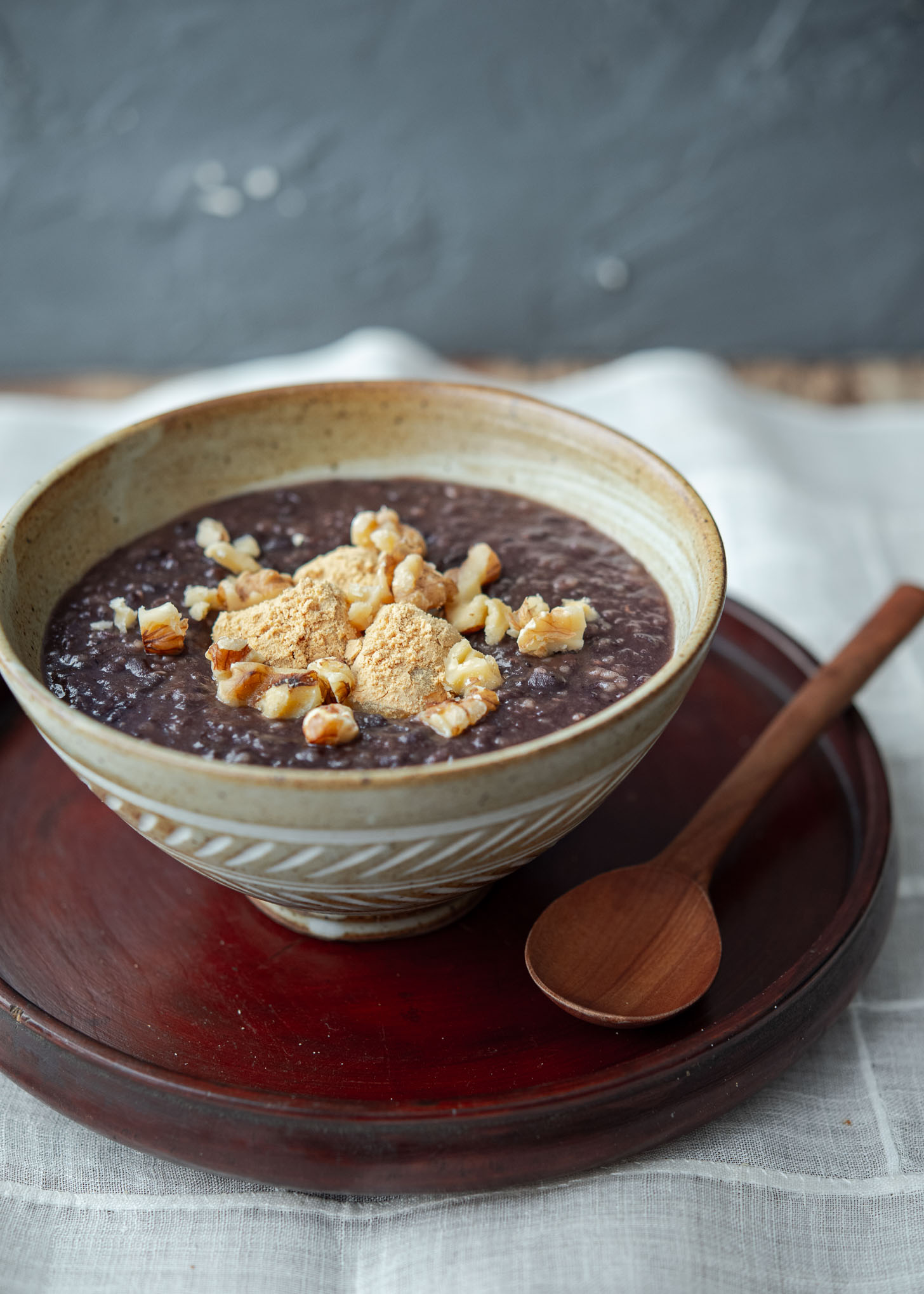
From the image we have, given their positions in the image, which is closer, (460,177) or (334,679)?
(334,679)

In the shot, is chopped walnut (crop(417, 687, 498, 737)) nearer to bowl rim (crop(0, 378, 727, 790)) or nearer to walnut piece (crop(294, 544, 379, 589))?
bowl rim (crop(0, 378, 727, 790))

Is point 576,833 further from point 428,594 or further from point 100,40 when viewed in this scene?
point 100,40

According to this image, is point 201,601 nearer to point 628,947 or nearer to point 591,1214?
point 628,947

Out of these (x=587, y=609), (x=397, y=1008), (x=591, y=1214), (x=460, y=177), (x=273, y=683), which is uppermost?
(x=273, y=683)

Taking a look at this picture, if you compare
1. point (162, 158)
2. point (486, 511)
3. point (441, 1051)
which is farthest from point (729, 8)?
point (441, 1051)

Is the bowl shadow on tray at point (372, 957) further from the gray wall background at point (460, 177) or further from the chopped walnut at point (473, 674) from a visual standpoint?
the gray wall background at point (460, 177)

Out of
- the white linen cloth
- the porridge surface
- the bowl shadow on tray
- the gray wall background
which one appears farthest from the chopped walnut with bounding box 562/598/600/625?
the gray wall background

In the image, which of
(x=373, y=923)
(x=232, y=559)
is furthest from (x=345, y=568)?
(x=373, y=923)
